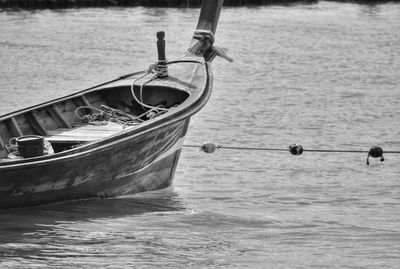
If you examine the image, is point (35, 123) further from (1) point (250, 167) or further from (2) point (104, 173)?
(1) point (250, 167)

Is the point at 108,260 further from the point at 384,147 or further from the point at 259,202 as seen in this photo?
the point at 384,147

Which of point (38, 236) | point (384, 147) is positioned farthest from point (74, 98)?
point (384, 147)

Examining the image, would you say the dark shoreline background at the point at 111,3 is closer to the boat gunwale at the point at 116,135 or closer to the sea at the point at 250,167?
the sea at the point at 250,167

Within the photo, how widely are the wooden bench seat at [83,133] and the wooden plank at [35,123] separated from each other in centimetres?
Result: 15

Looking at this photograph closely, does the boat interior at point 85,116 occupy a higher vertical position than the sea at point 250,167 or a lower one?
higher

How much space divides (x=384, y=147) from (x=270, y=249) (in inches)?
423

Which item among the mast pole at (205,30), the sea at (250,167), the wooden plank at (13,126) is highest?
the mast pole at (205,30)

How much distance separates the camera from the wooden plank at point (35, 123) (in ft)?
56.9

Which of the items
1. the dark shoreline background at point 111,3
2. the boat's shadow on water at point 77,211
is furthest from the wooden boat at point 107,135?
the dark shoreline background at point 111,3

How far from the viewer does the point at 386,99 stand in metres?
33.3

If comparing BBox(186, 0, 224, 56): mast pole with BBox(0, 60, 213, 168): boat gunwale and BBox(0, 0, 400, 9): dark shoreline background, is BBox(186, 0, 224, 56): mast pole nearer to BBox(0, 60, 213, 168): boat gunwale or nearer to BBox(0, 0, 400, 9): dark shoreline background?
BBox(0, 60, 213, 168): boat gunwale

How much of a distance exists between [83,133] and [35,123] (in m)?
0.85

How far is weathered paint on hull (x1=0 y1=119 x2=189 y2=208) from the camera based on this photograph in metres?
14.8

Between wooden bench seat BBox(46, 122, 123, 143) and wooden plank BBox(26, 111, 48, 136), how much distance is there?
0.15 m
